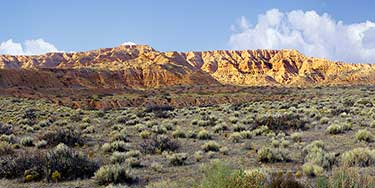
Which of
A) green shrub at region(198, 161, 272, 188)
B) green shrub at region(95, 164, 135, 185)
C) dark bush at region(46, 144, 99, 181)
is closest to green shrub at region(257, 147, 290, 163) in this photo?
green shrub at region(95, 164, 135, 185)

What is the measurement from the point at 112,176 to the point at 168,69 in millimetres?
95390

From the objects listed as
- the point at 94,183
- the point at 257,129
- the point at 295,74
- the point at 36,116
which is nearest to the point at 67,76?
the point at 36,116

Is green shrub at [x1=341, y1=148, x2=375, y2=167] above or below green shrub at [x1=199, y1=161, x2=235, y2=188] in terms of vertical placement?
below

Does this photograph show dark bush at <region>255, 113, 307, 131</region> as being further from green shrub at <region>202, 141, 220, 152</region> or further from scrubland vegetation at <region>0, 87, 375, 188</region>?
green shrub at <region>202, 141, 220, 152</region>

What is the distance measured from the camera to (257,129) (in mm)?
17156

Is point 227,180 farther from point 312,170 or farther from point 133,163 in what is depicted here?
point 133,163

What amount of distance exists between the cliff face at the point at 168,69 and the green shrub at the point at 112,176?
3016 inches

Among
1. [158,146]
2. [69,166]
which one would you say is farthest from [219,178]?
[158,146]

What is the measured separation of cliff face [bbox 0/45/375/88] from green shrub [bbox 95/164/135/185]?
76598 millimetres

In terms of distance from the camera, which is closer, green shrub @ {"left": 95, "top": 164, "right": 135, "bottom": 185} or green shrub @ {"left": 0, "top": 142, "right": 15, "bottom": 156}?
green shrub @ {"left": 95, "top": 164, "right": 135, "bottom": 185}

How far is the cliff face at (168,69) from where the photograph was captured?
290 ft

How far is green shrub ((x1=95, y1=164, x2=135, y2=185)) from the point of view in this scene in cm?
920

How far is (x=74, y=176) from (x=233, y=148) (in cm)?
604

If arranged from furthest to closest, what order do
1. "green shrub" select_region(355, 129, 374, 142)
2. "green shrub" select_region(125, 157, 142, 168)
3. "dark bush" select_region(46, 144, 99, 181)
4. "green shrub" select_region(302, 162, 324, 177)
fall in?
"green shrub" select_region(355, 129, 374, 142) → "green shrub" select_region(125, 157, 142, 168) → "dark bush" select_region(46, 144, 99, 181) → "green shrub" select_region(302, 162, 324, 177)
